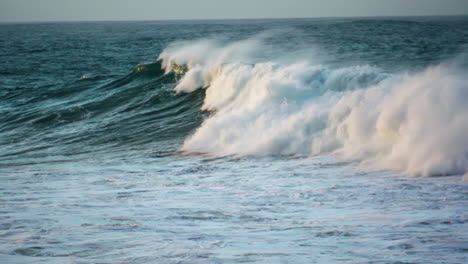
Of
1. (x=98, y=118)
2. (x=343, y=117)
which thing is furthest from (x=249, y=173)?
(x=98, y=118)

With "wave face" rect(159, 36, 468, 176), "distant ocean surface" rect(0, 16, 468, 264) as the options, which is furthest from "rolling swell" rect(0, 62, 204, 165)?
"wave face" rect(159, 36, 468, 176)

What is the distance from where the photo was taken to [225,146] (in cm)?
923

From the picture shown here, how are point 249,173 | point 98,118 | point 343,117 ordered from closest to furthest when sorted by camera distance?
point 249,173, point 343,117, point 98,118

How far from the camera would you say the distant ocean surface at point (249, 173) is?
4523mm

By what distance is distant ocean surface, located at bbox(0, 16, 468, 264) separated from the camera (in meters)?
4.52

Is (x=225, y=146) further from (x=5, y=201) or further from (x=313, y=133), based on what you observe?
(x=5, y=201)

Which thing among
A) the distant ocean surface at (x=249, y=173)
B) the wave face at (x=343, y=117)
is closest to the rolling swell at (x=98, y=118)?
the distant ocean surface at (x=249, y=173)

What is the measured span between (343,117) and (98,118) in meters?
6.99

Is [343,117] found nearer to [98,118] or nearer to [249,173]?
[249,173]

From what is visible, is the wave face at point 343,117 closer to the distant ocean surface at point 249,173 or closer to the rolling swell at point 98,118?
the distant ocean surface at point 249,173

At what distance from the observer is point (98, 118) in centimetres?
1356

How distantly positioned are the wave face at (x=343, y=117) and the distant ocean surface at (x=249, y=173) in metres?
0.03

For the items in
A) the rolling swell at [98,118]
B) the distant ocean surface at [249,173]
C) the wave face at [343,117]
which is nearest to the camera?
the distant ocean surface at [249,173]

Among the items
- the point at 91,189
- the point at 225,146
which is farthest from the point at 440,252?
the point at 225,146
